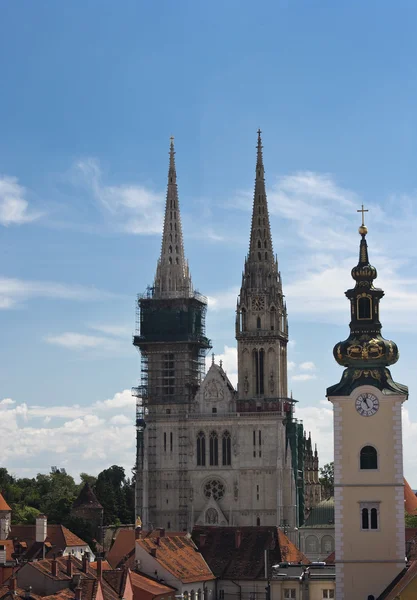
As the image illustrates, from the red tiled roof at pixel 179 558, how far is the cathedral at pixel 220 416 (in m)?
38.1

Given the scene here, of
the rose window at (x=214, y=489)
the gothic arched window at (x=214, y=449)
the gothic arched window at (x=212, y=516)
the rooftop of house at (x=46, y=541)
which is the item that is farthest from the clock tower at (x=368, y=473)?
the gothic arched window at (x=214, y=449)

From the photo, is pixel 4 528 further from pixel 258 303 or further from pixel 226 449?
pixel 258 303

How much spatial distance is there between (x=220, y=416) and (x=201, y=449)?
138 inches

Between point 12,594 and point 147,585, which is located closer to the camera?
point 12,594

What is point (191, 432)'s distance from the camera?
127312 mm

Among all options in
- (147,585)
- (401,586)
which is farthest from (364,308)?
(147,585)

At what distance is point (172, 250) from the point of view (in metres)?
136

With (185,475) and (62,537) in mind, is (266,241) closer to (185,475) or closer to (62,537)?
(185,475)

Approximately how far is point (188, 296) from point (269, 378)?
39.9 feet

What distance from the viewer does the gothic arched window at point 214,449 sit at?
126m

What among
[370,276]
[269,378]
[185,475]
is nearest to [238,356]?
[269,378]

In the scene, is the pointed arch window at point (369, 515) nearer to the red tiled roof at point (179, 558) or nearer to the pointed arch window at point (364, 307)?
the pointed arch window at point (364, 307)

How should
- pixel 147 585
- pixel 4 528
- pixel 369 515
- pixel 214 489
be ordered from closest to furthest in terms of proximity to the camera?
pixel 369 515
pixel 147 585
pixel 4 528
pixel 214 489

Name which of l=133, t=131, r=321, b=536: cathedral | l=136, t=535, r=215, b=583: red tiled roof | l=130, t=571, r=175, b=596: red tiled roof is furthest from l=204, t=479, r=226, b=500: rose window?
l=130, t=571, r=175, b=596: red tiled roof
